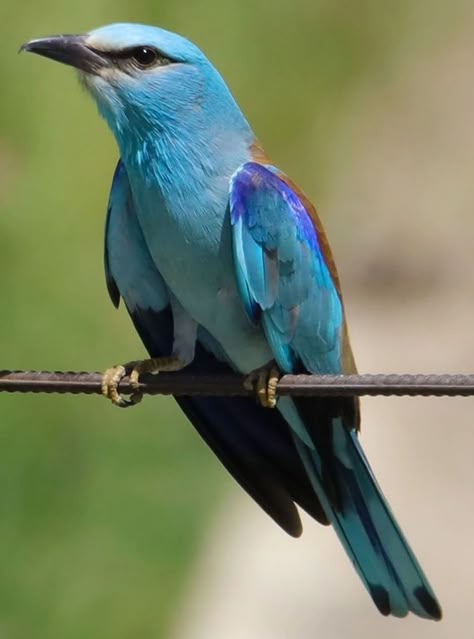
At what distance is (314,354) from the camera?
340cm

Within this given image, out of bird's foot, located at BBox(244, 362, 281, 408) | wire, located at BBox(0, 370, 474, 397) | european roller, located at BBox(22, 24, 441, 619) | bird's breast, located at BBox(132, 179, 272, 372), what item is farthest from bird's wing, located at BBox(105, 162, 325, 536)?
wire, located at BBox(0, 370, 474, 397)

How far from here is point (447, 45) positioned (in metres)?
7.50

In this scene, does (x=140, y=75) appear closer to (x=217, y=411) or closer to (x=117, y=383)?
(x=117, y=383)

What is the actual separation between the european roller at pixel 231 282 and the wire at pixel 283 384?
313 millimetres

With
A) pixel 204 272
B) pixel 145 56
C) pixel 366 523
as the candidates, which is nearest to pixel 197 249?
pixel 204 272

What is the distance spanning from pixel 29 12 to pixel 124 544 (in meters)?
2.64

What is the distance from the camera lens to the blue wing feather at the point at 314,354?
329cm

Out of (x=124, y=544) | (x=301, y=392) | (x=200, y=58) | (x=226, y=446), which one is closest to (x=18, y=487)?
(x=124, y=544)

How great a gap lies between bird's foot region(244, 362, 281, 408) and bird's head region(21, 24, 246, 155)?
0.58m

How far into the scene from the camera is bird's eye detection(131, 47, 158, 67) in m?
3.36

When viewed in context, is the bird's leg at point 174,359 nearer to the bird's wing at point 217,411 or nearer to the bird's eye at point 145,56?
the bird's wing at point 217,411

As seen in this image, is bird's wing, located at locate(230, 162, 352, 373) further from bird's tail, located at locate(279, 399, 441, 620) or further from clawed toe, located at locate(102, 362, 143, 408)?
clawed toe, located at locate(102, 362, 143, 408)

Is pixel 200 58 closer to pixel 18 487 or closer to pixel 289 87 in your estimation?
pixel 18 487

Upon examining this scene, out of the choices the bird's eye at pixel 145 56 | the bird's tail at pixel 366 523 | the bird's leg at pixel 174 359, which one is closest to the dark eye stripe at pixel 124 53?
the bird's eye at pixel 145 56
